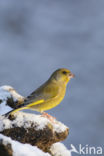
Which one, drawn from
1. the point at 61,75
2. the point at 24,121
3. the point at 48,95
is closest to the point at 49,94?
the point at 48,95

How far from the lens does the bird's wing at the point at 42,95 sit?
5427 millimetres

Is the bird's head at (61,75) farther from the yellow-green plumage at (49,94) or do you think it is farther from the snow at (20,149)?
the snow at (20,149)

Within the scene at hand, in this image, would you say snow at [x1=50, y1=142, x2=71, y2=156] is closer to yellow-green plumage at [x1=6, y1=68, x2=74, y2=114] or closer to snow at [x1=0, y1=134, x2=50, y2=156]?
yellow-green plumage at [x1=6, y1=68, x2=74, y2=114]

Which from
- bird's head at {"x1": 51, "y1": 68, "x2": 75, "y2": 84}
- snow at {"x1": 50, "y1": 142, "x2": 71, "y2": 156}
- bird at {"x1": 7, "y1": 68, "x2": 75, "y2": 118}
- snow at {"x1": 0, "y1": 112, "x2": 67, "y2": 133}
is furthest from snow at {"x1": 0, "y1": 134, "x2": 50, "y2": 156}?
bird's head at {"x1": 51, "y1": 68, "x2": 75, "y2": 84}

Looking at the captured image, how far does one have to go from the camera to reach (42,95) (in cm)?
555

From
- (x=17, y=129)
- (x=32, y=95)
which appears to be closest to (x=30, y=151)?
(x=17, y=129)

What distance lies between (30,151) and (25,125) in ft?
2.73

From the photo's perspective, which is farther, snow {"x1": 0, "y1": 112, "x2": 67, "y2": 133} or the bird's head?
the bird's head

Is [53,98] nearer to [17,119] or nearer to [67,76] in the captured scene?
[67,76]

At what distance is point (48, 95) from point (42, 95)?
100 millimetres

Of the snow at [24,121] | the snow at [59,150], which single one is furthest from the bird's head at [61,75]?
the snow at [59,150]

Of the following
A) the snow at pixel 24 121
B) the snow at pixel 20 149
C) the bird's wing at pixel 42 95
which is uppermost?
the bird's wing at pixel 42 95

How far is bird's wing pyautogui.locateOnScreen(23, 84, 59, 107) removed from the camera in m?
5.43

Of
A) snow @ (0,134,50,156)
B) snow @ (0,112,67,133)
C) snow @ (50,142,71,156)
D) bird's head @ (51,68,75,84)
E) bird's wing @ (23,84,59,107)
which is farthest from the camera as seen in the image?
bird's head @ (51,68,75,84)
